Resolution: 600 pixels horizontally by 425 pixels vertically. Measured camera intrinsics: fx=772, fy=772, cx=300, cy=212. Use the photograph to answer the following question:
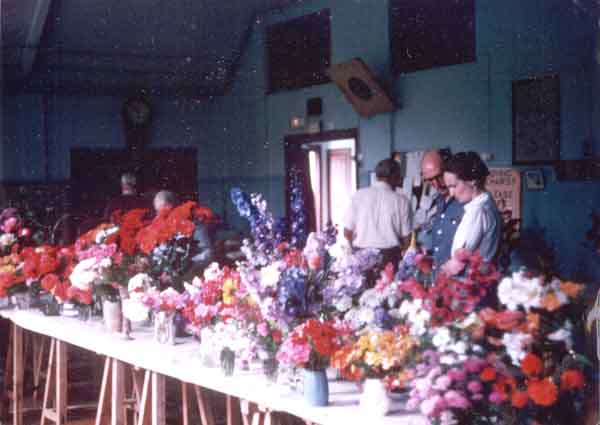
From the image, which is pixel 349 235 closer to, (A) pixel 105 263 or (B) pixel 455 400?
(A) pixel 105 263

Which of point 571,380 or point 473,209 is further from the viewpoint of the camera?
point 473,209

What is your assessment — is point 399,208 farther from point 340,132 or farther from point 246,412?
point 340,132

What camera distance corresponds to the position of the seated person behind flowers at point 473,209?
3371 millimetres

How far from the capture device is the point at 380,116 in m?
7.84

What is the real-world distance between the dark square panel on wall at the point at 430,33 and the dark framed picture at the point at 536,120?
30.8 inches

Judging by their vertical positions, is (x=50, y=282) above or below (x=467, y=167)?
below

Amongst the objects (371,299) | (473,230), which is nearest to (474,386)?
(371,299)

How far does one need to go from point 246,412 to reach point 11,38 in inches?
255

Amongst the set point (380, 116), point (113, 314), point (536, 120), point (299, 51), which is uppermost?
point (299, 51)

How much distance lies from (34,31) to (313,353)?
21.3ft

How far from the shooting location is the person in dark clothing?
249 inches

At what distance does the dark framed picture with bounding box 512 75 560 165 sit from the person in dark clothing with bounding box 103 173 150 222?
3.13 m

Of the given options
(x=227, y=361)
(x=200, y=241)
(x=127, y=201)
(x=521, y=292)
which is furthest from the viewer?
(x=127, y=201)

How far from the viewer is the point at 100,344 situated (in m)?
3.58
